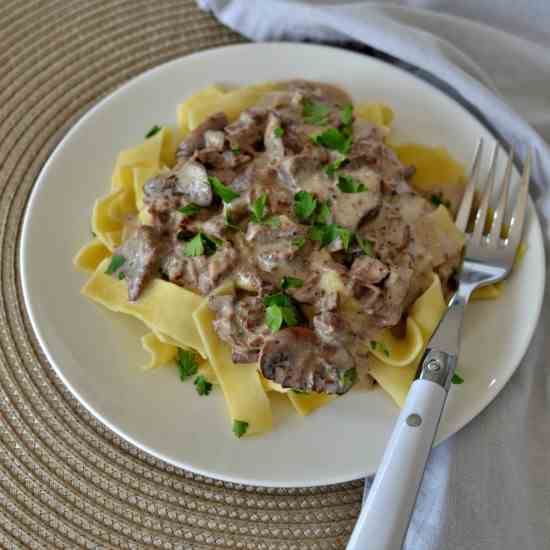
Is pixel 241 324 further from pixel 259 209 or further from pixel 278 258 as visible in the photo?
pixel 259 209

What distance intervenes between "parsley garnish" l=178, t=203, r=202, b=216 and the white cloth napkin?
1.39m

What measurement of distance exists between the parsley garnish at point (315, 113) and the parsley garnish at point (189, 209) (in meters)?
0.71

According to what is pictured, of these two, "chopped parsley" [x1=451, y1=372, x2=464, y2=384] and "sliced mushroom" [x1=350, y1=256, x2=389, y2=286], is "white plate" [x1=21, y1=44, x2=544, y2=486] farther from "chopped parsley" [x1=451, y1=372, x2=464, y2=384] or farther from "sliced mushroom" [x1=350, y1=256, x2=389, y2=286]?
"sliced mushroom" [x1=350, y1=256, x2=389, y2=286]

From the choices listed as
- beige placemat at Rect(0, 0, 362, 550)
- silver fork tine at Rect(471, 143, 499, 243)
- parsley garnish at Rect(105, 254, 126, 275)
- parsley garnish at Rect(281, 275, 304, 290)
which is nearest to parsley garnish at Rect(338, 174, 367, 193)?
Result: parsley garnish at Rect(281, 275, 304, 290)

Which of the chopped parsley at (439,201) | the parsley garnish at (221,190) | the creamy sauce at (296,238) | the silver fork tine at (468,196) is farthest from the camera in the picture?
the chopped parsley at (439,201)

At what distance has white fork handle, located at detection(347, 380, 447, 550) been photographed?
2.36 m

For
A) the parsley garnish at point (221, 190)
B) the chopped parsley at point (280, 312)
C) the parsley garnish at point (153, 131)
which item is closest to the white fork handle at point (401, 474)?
the chopped parsley at point (280, 312)

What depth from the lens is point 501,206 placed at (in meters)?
3.32

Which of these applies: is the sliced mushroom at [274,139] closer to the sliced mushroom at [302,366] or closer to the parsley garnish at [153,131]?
the parsley garnish at [153,131]

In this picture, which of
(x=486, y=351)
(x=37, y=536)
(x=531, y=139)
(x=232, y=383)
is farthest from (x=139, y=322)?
(x=531, y=139)

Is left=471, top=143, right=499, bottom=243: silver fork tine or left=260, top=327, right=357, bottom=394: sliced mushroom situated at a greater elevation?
left=471, top=143, right=499, bottom=243: silver fork tine

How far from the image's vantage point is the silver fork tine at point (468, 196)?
337 centimetres

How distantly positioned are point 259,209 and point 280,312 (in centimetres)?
47

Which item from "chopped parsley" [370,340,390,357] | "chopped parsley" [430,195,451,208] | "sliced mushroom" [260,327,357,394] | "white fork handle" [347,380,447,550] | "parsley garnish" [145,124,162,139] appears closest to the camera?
"white fork handle" [347,380,447,550]
